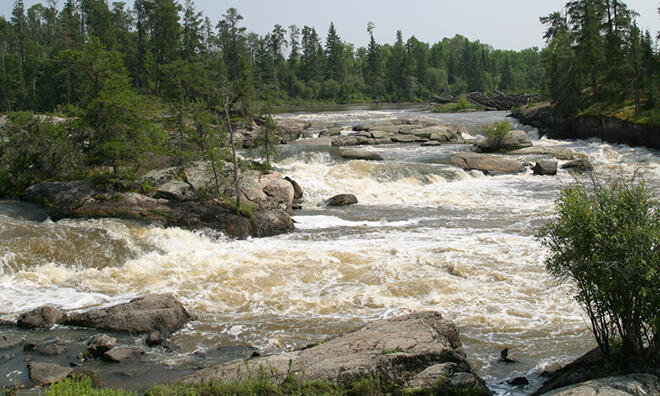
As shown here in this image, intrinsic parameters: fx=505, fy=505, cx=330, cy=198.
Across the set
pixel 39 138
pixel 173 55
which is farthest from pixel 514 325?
pixel 173 55

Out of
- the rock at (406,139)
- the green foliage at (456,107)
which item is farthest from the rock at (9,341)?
the green foliage at (456,107)

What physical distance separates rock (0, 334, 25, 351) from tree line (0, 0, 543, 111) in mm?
25562

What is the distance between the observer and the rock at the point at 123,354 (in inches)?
370

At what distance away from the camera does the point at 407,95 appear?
10244cm

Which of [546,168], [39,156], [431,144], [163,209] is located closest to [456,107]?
[431,144]

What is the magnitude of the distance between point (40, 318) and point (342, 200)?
14822 mm

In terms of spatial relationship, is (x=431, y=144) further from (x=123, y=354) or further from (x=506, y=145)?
(x=123, y=354)

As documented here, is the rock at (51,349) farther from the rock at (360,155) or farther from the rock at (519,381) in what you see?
the rock at (360,155)

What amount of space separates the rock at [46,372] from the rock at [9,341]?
1415mm

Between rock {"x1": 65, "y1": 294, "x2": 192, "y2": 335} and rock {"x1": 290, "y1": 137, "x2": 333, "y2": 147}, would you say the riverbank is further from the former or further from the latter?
rock {"x1": 65, "y1": 294, "x2": 192, "y2": 335}

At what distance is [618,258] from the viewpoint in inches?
285

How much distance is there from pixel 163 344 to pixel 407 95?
97054mm

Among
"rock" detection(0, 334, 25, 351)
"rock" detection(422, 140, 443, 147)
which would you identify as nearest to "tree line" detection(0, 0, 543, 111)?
"rock" detection(422, 140, 443, 147)

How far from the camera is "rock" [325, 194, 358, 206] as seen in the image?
23844 millimetres
